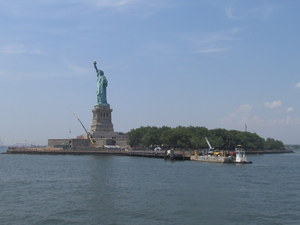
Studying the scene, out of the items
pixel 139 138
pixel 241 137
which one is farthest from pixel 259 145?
pixel 139 138

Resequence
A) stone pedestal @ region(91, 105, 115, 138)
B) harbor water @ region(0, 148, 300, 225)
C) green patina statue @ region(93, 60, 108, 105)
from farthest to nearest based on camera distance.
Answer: green patina statue @ region(93, 60, 108, 105) < stone pedestal @ region(91, 105, 115, 138) < harbor water @ region(0, 148, 300, 225)

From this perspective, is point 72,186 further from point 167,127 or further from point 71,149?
point 167,127

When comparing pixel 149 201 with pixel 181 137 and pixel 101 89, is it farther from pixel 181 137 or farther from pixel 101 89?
pixel 101 89

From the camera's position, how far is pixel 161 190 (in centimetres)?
4006

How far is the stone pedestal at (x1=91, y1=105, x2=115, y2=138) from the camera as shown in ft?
432

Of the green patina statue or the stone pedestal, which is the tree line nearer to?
the stone pedestal

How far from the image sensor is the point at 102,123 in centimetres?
13288

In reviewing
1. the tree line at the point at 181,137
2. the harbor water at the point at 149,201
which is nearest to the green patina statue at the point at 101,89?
the tree line at the point at 181,137

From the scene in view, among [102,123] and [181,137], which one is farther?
[102,123]

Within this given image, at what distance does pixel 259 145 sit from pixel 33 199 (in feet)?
485

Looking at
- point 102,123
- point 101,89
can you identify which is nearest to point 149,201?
point 102,123

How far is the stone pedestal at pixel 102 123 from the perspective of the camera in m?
132

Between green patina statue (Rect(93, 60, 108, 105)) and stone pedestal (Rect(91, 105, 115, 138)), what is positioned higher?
green patina statue (Rect(93, 60, 108, 105))

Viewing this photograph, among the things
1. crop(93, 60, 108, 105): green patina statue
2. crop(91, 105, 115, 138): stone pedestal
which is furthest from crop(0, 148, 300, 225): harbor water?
crop(93, 60, 108, 105): green patina statue
